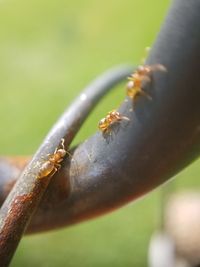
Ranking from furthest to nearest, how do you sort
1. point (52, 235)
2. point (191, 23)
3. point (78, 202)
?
1. point (52, 235)
2. point (78, 202)
3. point (191, 23)

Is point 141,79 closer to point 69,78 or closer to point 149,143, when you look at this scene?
point 149,143

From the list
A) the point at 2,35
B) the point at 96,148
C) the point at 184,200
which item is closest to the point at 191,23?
the point at 96,148

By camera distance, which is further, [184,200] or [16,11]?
[16,11]

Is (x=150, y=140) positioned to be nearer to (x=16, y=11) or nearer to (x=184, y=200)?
(x=184, y=200)

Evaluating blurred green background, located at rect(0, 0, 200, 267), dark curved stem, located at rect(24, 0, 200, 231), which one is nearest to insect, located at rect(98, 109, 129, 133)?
dark curved stem, located at rect(24, 0, 200, 231)

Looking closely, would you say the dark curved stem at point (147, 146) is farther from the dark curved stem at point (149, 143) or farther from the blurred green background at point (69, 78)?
the blurred green background at point (69, 78)

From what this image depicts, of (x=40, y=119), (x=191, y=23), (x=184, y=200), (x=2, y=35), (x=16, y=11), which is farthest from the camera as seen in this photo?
(x=16, y=11)

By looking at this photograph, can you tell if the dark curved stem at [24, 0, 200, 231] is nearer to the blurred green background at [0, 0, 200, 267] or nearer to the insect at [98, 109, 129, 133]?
the insect at [98, 109, 129, 133]
